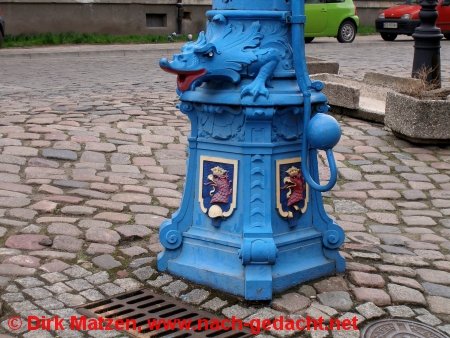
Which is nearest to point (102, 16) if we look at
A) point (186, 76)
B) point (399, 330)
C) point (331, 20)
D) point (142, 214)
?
point (331, 20)

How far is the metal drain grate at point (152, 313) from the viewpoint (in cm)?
393

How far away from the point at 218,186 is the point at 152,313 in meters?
0.78

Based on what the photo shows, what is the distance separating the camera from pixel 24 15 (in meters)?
21.8

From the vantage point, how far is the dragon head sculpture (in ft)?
13.9

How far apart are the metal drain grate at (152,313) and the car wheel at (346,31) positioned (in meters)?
19.7

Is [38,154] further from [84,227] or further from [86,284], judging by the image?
[86,284]

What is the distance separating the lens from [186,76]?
169 inches

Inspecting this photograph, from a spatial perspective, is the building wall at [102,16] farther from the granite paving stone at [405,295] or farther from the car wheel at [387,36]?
the granite paving stone at [405,295]

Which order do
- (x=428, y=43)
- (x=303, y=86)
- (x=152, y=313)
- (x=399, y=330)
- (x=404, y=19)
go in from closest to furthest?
(x=399, y=330) < (x=152, y=313) < (x=303, y=86) < (x=428, y=43) < (x=404, y=19)

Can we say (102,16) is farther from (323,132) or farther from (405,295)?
(405,295)

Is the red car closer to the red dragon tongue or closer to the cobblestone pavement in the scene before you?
the cobblestone pavement

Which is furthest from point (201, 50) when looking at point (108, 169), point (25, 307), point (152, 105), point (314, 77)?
point (314, 77)

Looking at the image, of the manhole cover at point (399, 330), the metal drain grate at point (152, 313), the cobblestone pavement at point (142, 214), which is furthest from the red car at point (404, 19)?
the metal drain grate at point (152, 313)

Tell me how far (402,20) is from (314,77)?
13860 millimetres
